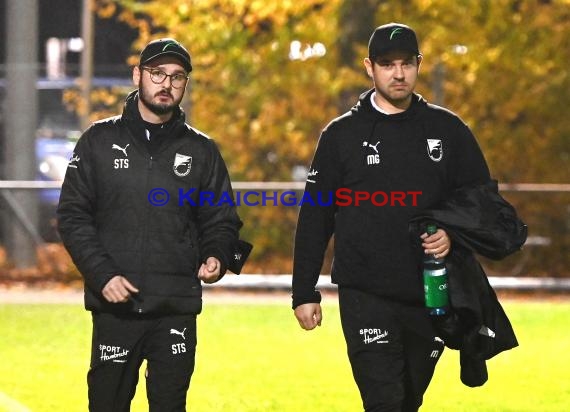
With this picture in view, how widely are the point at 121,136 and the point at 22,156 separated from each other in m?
12.5

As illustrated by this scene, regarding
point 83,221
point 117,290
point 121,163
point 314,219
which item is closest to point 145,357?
point 117,290

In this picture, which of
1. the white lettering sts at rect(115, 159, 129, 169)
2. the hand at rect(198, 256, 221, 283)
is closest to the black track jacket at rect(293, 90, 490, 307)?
the hand at rect(198, 256, 221, 283)

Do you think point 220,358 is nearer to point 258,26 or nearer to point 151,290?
point 151,290

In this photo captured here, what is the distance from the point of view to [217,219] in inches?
285

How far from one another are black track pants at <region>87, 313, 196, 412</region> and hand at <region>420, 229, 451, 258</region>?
1.18m

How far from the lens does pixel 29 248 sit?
1866 cm

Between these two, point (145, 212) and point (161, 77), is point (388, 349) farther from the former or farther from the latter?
point (161, 77)

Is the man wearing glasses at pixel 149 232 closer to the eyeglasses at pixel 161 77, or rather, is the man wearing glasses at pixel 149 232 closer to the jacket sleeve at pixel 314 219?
the eyeglasses at pixel 161 77

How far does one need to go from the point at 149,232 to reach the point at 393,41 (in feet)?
4.74

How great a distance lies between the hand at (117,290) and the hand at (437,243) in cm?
135

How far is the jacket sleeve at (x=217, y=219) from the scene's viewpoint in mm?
7160

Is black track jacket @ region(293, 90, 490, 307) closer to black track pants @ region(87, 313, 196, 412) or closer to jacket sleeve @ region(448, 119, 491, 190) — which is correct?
jacket sleeve @ region(448, 119, 491, 190)

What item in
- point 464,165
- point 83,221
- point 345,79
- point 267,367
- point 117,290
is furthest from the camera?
point 345,79

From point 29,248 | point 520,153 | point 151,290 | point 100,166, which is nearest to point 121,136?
point 100,166
